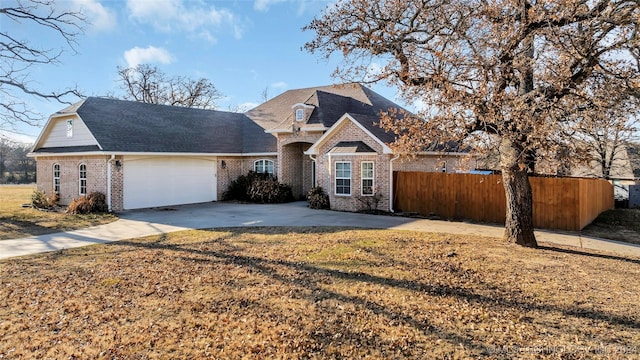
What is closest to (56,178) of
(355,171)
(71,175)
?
(71,175)

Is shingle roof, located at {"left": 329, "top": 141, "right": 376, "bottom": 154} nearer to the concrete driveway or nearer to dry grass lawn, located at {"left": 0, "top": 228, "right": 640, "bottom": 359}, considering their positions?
the concrete driveway

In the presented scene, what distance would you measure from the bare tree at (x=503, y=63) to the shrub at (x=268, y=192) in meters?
Answer: 11.0

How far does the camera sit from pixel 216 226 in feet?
46.3

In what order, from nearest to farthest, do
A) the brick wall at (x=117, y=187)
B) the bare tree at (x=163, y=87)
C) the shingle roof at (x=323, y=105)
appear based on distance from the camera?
1. the brick wall at (x=117, y=187)
2. the shingle roof at (x=323, y=105)
3. the bare tree at (x=163, y=87)

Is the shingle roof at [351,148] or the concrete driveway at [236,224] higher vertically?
the shingle roof at [351,148]

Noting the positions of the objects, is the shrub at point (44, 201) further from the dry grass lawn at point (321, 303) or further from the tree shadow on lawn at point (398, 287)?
the tree shadow on lawn at point (398, 287)

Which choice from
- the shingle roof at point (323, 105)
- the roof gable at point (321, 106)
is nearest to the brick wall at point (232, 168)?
the roof gable at point (321, 106)

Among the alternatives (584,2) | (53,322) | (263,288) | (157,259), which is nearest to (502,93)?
(584,2)

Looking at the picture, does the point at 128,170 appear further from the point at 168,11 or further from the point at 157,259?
the point at 157,259

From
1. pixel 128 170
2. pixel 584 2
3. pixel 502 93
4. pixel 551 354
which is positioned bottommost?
pixel 551 354

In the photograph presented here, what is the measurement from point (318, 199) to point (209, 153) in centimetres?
712

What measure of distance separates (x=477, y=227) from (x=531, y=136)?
619 cm

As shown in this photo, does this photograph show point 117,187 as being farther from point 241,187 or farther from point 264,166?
point 264,166

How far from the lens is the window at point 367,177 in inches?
701
